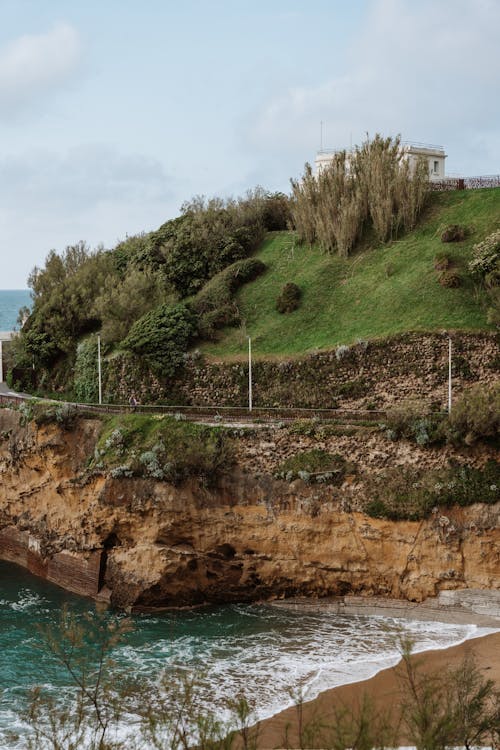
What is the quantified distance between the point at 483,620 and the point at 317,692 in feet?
23.3

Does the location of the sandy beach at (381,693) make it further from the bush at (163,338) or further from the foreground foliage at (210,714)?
the bush at (163,338)

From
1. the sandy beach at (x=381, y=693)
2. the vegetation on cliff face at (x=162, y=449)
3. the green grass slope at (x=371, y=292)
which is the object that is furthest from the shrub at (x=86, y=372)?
the sandy beach at (x=381, y=693)

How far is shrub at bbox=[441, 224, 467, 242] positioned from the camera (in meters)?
40.7

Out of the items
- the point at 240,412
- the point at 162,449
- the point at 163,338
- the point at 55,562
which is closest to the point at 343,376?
the point at 240,412

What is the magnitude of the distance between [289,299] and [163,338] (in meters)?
6.82

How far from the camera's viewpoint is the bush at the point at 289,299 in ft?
135

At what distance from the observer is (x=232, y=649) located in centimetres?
2462

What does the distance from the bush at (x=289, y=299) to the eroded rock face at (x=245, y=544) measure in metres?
13.6

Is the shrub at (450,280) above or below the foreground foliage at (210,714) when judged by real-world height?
above

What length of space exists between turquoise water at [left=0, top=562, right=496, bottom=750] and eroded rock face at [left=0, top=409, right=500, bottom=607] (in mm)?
1003

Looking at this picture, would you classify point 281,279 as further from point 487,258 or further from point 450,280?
point 487,258

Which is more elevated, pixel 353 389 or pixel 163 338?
pixel 163 338

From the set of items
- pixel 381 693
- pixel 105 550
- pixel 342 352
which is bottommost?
pixel 381 693

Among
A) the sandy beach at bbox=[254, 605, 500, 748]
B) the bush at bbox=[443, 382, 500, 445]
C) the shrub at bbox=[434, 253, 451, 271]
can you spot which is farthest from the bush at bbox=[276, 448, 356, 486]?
the shrub at bbox=[434, 253, 451, 271]
